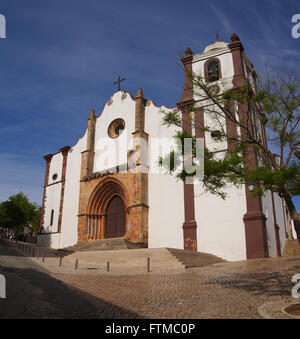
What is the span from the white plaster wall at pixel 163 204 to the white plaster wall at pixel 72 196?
7.40 m

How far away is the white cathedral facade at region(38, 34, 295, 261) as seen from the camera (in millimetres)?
17812

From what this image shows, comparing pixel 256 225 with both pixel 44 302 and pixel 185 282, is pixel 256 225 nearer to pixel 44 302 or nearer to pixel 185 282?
pixel 185 282

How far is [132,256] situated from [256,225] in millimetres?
6888

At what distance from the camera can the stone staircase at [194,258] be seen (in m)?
15.0

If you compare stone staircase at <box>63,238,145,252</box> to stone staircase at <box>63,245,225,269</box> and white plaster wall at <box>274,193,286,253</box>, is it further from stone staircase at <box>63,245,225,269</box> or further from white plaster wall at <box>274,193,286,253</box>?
white plaster wall at <box>274,193,286,253</box>

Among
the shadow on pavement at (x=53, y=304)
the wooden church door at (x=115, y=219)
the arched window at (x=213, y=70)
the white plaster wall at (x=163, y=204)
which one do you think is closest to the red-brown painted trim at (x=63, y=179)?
the wooden church door at (x=115, y=219)

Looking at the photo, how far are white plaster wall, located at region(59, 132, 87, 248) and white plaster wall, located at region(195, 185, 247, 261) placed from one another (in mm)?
11099

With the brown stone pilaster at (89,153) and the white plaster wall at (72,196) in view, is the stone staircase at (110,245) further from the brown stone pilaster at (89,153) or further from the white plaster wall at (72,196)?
the brown stone pilaster at (89,153)

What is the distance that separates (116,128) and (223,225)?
41.3 ft

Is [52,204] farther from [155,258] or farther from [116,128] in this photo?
[155,258]

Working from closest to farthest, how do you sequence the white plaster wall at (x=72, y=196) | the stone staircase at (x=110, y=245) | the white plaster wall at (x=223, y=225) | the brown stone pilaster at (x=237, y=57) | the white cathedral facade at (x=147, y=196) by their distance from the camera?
the white plaster wall at (x=223, y=225) → the white cathedral facade at (x=147, y=196) → the stone staircase at (x=110, y=245) → the brown stone pilaster at (x=237, y=57) → the white plaster wall at (x=72, y=196)

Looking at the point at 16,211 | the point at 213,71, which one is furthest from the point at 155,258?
the point at 16,211

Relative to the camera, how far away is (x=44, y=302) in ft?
24.1

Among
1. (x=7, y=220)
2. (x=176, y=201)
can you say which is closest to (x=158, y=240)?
(x=176, y=201)
